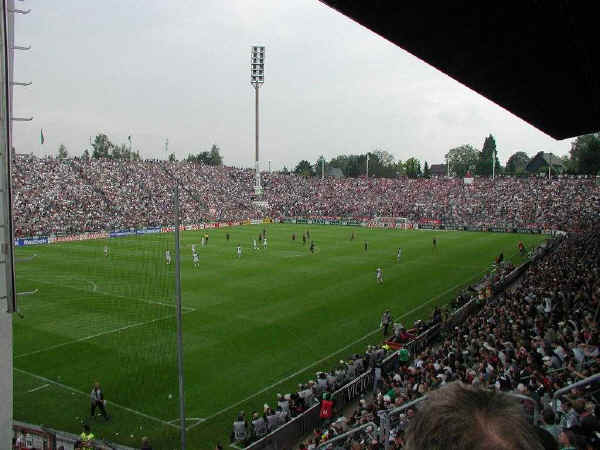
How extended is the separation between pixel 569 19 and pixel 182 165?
68.8 metres

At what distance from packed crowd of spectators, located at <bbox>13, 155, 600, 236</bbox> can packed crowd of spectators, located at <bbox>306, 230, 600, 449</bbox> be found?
37809 millimetres

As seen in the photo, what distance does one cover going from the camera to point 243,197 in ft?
258

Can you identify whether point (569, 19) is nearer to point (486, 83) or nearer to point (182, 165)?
point (486, 83)

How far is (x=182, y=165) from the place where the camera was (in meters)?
75.9

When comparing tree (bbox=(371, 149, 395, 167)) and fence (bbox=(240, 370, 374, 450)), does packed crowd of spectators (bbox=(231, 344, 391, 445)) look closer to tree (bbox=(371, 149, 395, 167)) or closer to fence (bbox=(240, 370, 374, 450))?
fence (bbox=(240, 370, 374, 450))

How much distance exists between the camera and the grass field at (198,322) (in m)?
15.2

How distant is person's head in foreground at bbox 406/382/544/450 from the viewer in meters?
1.18

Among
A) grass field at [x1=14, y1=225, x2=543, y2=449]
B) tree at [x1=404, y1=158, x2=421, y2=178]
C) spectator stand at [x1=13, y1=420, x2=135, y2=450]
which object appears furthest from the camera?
tree at [x1=404, y1=158, x2=421, y2=178]

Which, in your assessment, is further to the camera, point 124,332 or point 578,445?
point 124,332

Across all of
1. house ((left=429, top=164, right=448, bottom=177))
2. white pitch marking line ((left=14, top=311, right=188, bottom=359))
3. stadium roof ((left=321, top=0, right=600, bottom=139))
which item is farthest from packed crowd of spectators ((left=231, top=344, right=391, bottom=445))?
house ((left=429, top=164, right=448, bottom=177))

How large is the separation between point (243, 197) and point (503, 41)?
66765 millimetres

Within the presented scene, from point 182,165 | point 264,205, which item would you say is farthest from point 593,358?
point 182,165

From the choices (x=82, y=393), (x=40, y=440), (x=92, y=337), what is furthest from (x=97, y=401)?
(x=92, y=337)

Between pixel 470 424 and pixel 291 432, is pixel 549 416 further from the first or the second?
pixel 291 432
